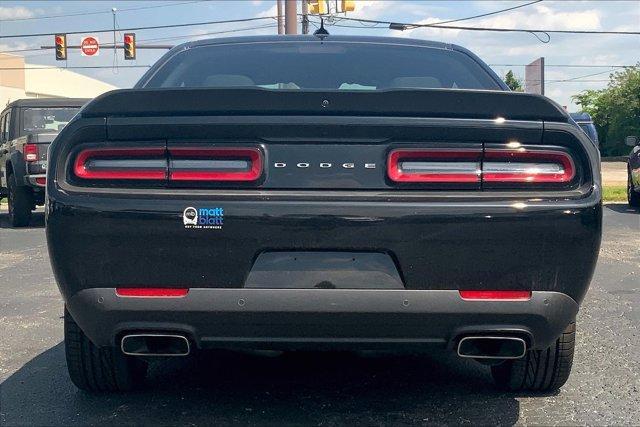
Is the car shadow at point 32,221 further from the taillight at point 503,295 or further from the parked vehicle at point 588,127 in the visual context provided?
the taillight at point 503,295

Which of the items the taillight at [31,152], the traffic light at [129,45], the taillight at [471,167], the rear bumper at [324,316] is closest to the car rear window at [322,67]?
the taillight at [471,167]

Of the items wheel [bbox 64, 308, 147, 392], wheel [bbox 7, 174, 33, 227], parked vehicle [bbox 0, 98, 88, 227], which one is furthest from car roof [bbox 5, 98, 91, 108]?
wheel [bbox 64, 308, 147, 392]

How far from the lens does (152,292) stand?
9.92 feet

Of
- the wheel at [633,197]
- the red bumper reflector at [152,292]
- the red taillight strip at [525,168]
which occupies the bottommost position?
the wheel at [633,197]

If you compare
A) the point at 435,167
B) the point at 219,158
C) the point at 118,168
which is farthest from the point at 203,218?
the point at 435,167

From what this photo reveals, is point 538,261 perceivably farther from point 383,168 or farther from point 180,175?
point 180,175

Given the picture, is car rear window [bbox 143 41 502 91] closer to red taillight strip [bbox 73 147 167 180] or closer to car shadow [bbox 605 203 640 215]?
red taillight strip [bbox 73 147 167 180]

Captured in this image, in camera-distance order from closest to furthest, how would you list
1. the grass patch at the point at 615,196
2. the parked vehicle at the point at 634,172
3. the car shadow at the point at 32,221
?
the car shadow at the point at 32,221
the parked vehicle at the point at 634,172
the grass patch at the point at 615,196

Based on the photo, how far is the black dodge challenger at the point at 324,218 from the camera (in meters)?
2.95

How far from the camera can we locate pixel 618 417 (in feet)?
11.7

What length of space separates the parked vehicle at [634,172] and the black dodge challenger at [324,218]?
1207 centimetres

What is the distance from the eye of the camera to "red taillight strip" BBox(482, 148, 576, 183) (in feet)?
9.91

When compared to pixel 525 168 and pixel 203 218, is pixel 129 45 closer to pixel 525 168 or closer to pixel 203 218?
pixel 203 218

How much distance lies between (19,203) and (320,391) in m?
9.88
